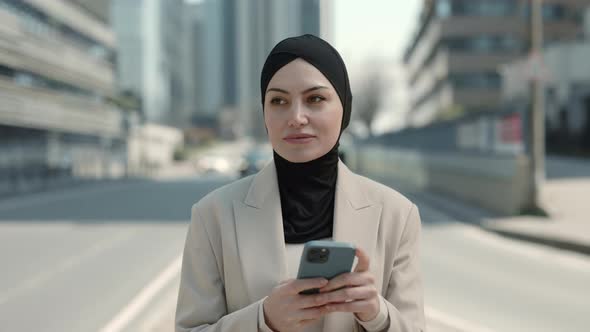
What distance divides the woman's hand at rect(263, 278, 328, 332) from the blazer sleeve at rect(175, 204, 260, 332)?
25cm

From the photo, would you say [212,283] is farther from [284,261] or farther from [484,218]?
[484,218]

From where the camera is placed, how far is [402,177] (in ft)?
130

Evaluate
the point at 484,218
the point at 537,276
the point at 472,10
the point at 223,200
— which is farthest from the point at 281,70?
the point at 472,10

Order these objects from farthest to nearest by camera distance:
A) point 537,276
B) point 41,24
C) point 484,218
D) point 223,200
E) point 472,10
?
1. point 472,10
2. point 41,24
3. point 484,218
4. point 537,276
5. point 223,200

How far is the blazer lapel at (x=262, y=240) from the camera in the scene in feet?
8.00

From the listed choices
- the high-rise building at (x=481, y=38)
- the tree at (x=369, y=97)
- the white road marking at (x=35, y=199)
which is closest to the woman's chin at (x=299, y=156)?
the white road marking at (x=35, y=199)

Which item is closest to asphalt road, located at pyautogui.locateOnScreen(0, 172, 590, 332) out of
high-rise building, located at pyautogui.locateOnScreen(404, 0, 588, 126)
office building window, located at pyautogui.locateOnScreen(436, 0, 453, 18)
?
high-rise building, located at pyautogui.locateOnScreen(404, 0, 588, 126)

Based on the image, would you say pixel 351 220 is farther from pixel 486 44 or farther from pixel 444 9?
pixel 444 9

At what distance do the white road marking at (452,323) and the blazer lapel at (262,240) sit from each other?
5.05 m

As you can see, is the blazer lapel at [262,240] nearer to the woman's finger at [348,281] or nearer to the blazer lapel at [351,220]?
the blazer lapel at [351,220]

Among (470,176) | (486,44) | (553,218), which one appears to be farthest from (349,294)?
(486,44)

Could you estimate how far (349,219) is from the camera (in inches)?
96.5

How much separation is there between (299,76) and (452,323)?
18.3 ft

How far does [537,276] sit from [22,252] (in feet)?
27.5
